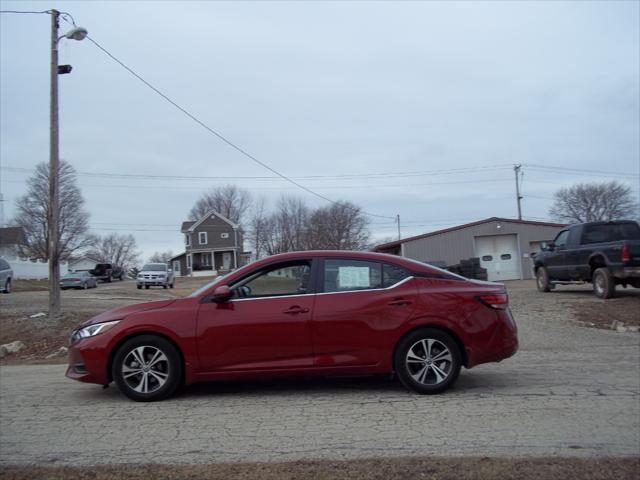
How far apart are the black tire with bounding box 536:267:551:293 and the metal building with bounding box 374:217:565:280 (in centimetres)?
1350

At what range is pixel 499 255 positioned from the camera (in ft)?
104

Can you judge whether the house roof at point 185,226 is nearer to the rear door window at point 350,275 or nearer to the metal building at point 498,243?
the metal building at point 498,243

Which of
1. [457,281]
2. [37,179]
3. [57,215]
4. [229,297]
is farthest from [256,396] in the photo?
[37,179]

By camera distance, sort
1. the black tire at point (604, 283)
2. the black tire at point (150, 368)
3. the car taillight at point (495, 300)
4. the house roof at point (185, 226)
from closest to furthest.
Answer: the black tire at point (150, 368) → the car taillight at point (495, 300) → the black tire at point (604, 283) → the house roof at point (185, 226)

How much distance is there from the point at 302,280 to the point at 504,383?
2659 mm

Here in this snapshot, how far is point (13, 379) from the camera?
24.5 feet

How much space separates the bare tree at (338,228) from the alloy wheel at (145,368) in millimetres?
32990

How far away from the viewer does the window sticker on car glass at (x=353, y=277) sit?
5986 mm

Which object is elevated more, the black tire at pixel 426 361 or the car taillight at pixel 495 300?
the car taillight at pixel 495 300

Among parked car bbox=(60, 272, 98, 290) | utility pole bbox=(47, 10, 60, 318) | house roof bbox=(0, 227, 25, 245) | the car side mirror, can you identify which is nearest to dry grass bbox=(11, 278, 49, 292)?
parked car bbox=(60, 272, 98, 290)

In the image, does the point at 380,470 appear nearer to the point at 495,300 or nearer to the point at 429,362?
the point at 429,362

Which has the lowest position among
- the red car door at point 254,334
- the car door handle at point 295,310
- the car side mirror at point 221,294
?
the red car door at point 254,334

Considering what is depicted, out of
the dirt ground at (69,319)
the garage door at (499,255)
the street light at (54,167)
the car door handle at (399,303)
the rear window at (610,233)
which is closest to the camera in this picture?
the car door handle at (399,303)

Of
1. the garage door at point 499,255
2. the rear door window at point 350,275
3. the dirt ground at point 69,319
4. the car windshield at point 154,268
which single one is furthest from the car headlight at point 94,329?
the car windshield at point 154,268
